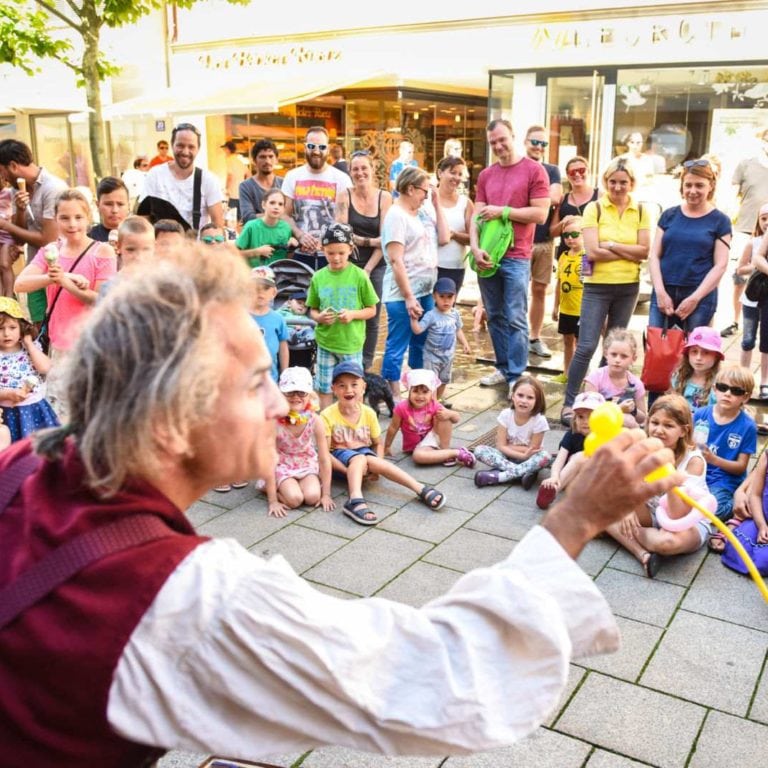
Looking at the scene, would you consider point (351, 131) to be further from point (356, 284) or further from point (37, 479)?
point (37, 479)

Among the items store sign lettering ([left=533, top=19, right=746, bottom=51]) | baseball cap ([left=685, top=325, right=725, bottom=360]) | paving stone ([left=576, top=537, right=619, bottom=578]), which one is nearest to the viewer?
paving stone ([left=576, top=537, right=619, bottom=578])

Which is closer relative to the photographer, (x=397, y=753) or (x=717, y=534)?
(x=397, y=753)

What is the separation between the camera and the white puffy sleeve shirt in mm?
1077

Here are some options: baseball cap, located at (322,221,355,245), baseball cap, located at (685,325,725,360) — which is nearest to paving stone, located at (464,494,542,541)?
baseball cap, located at (685,325,725,360)

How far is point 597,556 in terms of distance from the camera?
4.26 m

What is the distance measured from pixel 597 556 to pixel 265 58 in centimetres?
1703

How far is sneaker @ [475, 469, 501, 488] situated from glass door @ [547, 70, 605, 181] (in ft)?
35.8

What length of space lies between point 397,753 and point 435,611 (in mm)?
203

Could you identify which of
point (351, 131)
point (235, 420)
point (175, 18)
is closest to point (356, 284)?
point (235, 420)

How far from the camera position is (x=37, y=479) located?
4.01 feet

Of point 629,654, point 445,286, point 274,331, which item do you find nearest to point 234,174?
point 445,286

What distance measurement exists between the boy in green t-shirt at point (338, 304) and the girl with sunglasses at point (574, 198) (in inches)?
109

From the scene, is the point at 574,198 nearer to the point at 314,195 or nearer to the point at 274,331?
the point at 314,195

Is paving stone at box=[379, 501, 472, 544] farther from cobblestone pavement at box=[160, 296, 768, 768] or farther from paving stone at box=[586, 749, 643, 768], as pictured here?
paving stone at box=[586, 749, 643, 768]
